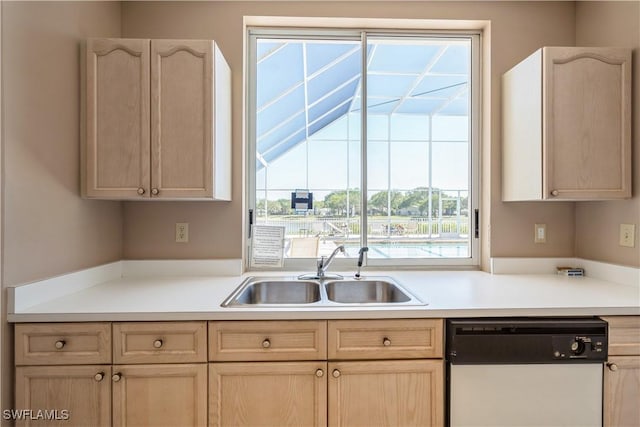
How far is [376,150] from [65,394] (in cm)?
197

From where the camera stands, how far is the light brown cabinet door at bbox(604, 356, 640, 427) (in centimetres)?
139

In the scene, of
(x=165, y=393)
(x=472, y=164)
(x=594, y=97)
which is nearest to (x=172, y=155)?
(x=165, y=393)

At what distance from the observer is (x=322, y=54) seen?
2320 mm

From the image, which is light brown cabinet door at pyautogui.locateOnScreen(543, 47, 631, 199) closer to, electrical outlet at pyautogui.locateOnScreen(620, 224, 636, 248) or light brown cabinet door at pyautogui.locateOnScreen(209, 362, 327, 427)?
electrical outlet at pyautogui.locateOnScreen(620, 224, 636, 248)

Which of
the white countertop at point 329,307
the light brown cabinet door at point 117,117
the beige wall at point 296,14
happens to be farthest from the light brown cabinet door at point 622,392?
the light brown cabinet door at point 117,117

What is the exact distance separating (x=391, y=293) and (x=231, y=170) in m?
1.15

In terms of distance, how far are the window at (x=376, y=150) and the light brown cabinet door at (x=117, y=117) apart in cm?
67

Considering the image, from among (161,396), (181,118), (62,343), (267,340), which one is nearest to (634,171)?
(267,340)

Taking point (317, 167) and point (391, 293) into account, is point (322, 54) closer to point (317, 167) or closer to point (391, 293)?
point (317, 167)

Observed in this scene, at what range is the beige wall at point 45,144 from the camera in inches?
51.4

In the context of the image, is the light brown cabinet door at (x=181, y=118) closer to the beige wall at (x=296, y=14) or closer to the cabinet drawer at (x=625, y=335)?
the beige wall at (x=296, y=14)

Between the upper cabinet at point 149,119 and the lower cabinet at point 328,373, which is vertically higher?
the upper cabinet at point 149,119

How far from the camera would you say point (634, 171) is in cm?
174

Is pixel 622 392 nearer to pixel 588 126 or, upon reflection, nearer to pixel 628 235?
pixel 628 235
